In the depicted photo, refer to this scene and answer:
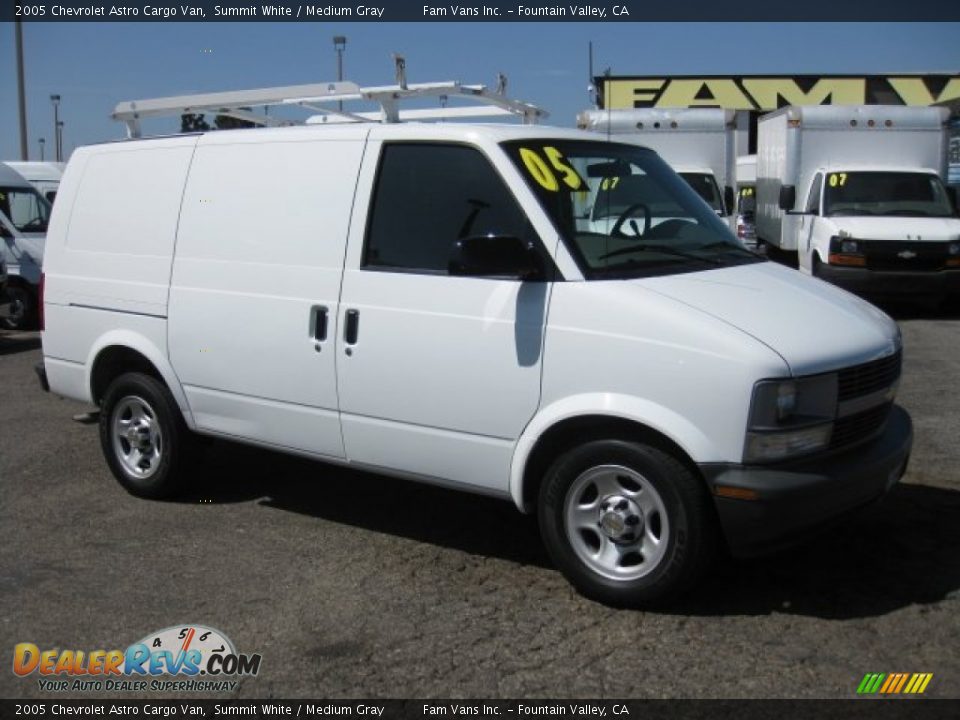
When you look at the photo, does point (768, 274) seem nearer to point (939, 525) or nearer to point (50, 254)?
point (939, 525)

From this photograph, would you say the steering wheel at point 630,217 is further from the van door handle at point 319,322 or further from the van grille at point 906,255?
the van grille at point 906,255

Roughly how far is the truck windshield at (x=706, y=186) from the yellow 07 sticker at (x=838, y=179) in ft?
5.37

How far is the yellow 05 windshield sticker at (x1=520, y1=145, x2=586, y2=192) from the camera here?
4562 mm

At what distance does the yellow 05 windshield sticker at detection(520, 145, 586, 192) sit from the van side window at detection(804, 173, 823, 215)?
34.6 ft

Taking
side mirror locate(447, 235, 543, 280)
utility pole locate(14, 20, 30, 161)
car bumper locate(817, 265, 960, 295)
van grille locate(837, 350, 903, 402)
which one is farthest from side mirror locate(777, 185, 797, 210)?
utility pole locate(14, 20, 30, 161)

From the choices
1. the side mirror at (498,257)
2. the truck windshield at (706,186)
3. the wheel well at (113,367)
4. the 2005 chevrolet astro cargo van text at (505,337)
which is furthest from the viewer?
the truck windshield at (706,186)

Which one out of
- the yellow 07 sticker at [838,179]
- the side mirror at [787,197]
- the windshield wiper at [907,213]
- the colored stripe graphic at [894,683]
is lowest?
the colored stripe graphic at [894,683]

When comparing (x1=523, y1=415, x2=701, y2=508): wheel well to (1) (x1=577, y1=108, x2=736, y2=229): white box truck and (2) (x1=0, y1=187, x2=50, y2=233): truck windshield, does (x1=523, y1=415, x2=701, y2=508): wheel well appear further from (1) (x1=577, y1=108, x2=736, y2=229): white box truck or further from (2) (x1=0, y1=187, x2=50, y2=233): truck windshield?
(2) (x1=0, y1=187, x2=50, y2=233): truck windshield

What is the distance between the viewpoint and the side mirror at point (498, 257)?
4270 millimetres

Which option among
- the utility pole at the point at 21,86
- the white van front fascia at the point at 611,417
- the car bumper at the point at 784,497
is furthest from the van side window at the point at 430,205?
the utility pole at the point at 21,86

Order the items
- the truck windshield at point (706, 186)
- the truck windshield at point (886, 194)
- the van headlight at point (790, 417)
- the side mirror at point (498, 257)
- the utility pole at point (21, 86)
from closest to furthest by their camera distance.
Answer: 1. the van headlight at point (790, 417)
2. the side mirror at point (498, 257)
3. the truck windshield at point (886, 194)
4. the truck windshield at point (706, 186)
5. the utility pole at point (21, 86)

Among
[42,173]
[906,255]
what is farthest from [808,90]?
[42,173]

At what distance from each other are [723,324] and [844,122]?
41.4ft
